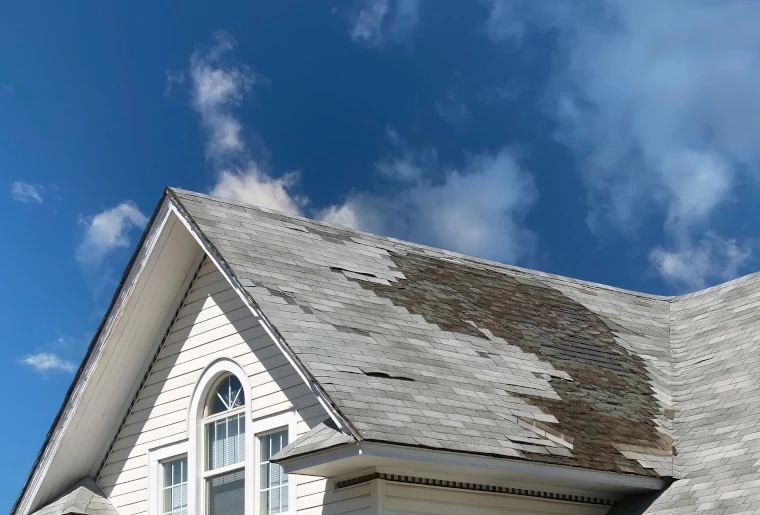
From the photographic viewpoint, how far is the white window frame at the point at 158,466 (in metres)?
15.3

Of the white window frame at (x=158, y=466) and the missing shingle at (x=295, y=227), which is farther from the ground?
the missing shingle at (x=295, y=227)

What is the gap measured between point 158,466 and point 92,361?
169cm

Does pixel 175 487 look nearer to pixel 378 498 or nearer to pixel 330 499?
pixel 330 499

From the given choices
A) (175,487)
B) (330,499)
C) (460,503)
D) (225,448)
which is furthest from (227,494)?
(460,503)

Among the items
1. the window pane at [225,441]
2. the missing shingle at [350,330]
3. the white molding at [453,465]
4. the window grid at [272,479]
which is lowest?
the white molding at [453,465]

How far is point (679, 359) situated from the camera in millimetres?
17734

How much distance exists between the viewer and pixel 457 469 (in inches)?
477

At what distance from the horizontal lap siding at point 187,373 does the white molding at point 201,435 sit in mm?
103

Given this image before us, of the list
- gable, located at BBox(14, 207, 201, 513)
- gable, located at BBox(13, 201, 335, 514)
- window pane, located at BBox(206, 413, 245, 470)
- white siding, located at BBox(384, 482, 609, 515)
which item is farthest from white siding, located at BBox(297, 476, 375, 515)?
gable, located at BBox(14, 207, 201, 513)

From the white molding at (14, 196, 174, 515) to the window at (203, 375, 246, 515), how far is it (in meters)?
1.78

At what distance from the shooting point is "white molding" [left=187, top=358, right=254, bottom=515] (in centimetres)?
1399

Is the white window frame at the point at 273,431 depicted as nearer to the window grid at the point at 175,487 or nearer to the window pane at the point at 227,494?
the window pane at the point at 227,494

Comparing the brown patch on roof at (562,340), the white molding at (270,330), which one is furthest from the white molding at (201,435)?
the brown patch on roof at (562,340)

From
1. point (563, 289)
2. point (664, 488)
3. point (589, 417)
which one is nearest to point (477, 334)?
point (589, 417)
